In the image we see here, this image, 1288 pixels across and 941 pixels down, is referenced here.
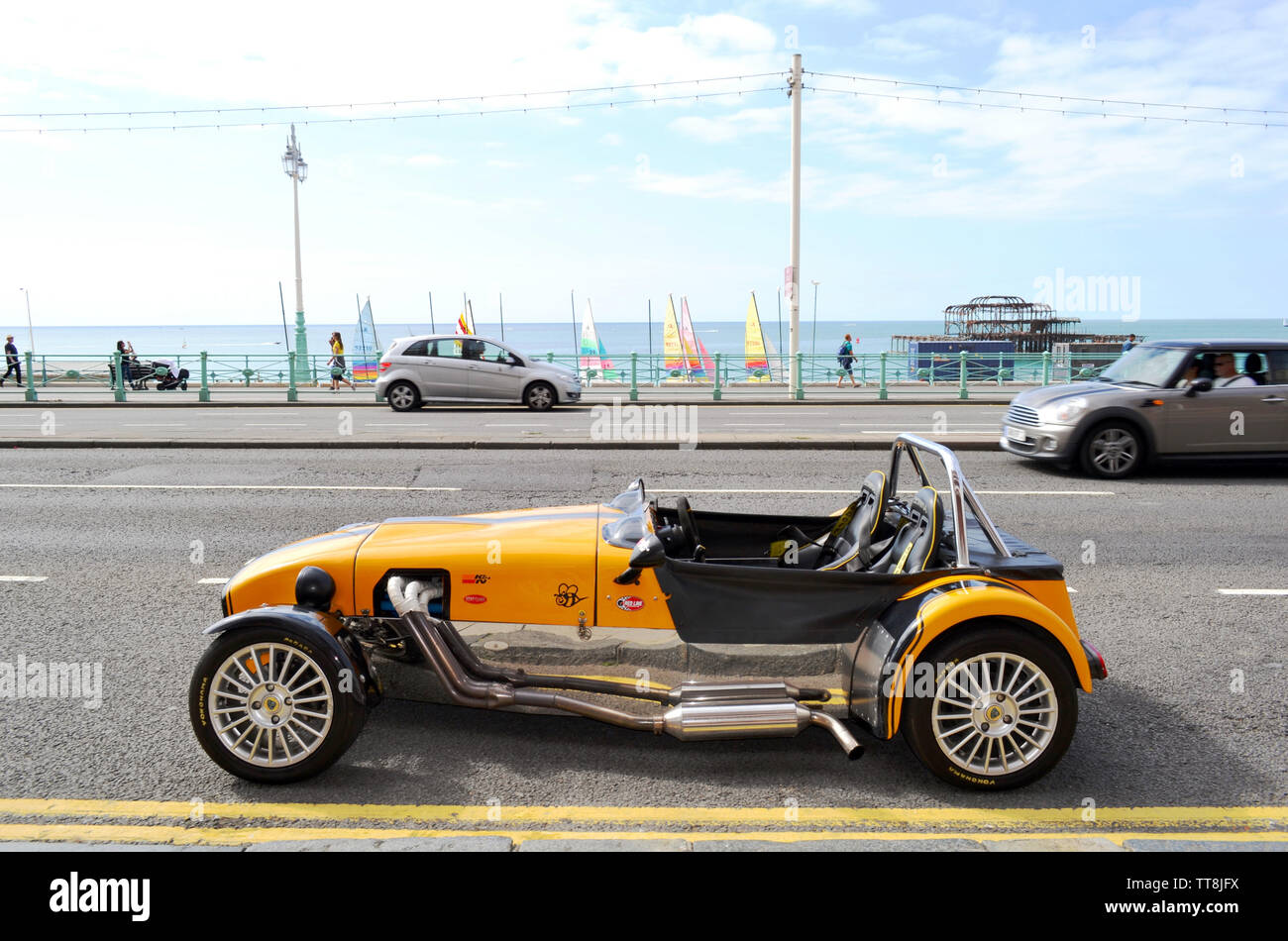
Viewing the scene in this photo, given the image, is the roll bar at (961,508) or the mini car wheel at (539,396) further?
the mini car wheel at (539,396)

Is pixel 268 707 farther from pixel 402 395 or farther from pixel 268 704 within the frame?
pixel 402 395

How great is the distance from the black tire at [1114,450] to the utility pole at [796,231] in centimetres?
1304

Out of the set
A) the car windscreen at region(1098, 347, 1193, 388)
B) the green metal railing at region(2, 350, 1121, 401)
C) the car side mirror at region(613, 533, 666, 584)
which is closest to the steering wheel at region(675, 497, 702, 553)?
the car side mirror at region(613, 533, 666, 584)

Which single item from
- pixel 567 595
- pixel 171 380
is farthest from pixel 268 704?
pixel 171 380

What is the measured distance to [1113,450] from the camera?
10.8m

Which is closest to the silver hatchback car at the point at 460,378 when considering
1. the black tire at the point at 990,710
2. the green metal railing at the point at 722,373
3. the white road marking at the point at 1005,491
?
the green metal railing at the point at 722,373

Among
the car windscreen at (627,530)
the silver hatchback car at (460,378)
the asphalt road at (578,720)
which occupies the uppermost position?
the silver hatchback car at (460,378)

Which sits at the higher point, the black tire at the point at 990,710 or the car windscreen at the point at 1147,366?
the car windscreen at the point at 1147,366

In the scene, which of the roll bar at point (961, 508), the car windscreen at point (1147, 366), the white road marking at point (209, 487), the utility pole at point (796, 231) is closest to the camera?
the roll bar at point (961, 508)

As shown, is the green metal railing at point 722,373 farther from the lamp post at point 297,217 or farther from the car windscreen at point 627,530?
the car windscreen at point 627,530

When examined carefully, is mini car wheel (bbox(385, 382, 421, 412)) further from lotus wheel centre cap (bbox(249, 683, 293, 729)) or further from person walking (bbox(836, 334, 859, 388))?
lotus wheel centre cap (bbox(249, 683, 293, 729))

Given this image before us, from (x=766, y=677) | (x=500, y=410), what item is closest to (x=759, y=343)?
(x=500, y=410)

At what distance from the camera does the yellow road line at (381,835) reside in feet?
10.3
